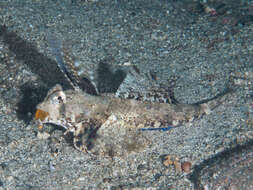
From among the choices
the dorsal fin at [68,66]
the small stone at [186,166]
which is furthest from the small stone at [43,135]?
the small stone at [186,166]

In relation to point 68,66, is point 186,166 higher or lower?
lower

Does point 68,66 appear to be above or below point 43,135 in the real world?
above

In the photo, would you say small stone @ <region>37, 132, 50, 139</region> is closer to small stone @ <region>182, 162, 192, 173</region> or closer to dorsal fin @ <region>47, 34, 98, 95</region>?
dorsal fin @ <region>47, 34, 98, 95</region>

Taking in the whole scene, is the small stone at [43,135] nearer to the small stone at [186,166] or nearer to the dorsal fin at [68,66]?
the dorsal fin at [68,66]

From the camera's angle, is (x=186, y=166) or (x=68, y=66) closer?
(x=68, y=66)

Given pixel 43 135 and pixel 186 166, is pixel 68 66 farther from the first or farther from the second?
pixel 186 166

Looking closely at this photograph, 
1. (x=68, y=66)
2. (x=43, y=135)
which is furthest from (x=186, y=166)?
(x=68, y=66)

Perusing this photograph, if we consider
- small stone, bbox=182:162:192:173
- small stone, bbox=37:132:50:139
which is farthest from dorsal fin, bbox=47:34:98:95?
small stone, bbox=182:162:192:173

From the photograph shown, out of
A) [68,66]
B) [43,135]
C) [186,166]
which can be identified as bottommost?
[186,166]

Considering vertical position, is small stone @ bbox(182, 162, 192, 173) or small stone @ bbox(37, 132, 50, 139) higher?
small stone @ bbox(37, 132, 50, 139)

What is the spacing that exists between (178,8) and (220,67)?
229cm

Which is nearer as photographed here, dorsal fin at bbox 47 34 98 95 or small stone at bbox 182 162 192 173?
dorsal fin at bbox 47 34 98 95

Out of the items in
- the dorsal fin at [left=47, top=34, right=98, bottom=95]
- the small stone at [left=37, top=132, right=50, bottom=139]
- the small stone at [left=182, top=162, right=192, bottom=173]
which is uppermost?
the dorsal fin at [left=47, top=34, right=98, bottom=95]

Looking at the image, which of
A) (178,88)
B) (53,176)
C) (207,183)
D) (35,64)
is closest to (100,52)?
(35,64)
